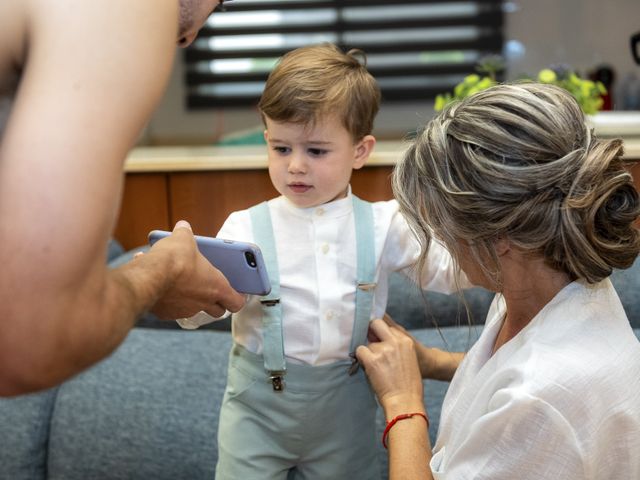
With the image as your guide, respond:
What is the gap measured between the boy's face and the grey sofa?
0.58m

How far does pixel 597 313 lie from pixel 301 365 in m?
A: 0.57

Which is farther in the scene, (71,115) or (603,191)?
(603,191)

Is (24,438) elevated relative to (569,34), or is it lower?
lower

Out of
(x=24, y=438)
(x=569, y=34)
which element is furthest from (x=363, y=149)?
(x=569, y=34)

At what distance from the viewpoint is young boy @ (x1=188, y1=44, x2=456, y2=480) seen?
1.60m

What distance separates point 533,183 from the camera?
3.90 ft

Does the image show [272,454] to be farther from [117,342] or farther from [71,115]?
[71,115]

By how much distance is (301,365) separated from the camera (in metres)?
1.62

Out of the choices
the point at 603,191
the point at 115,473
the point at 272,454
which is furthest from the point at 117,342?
the point at 115,473

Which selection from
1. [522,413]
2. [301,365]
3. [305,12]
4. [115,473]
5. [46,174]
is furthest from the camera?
[305,12]

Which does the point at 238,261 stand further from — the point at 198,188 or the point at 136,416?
the point at 198,188

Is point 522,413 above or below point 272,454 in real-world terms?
above

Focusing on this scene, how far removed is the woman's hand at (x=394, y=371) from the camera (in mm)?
1509

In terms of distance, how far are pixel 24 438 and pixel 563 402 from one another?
1.46 meters
